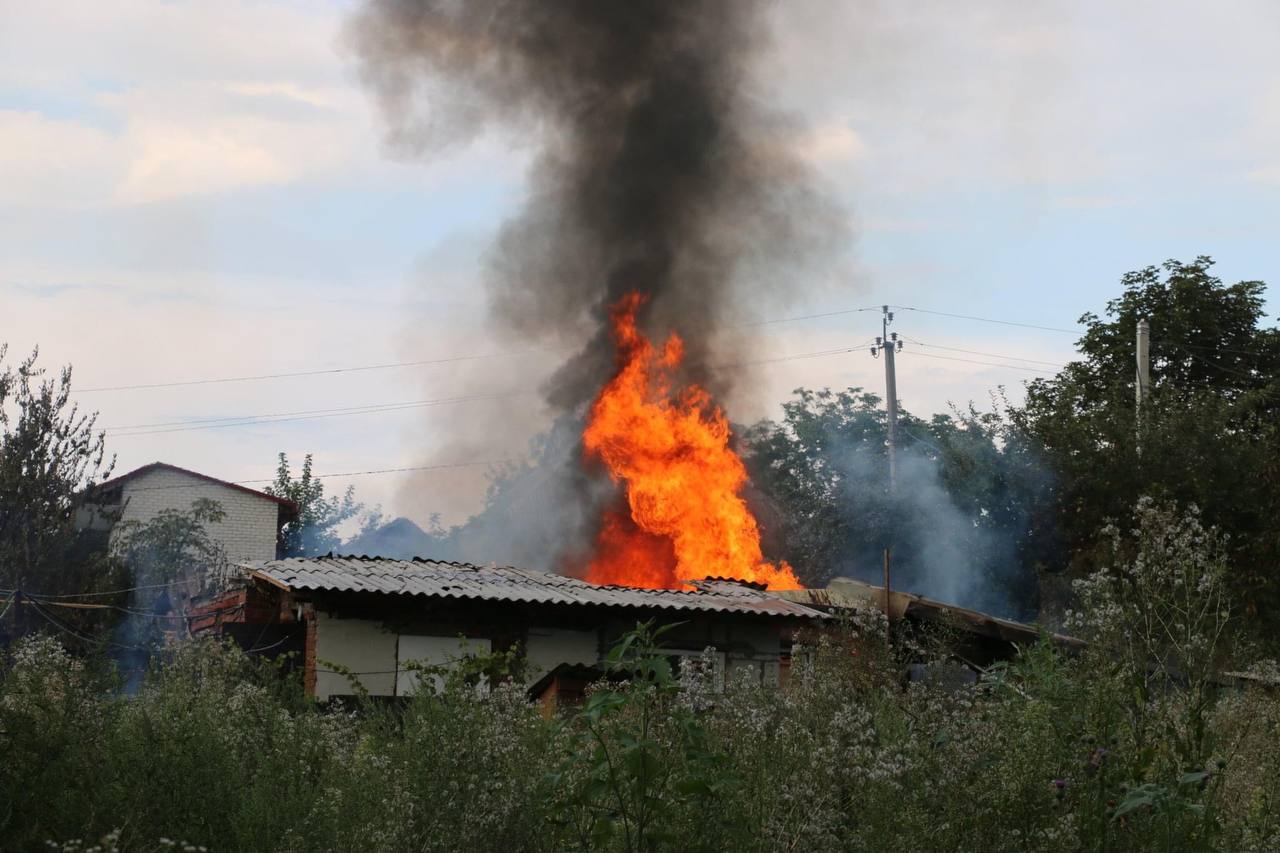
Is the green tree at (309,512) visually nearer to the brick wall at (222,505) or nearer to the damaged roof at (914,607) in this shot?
the brick wall at (222,505)

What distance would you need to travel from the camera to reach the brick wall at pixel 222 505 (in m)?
40.7

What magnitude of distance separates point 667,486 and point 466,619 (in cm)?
675

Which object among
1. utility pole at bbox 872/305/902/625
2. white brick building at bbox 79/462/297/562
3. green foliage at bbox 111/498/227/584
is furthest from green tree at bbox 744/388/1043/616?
white brick building at bbox 79/462/297/562

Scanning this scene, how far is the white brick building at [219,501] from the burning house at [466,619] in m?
22.4

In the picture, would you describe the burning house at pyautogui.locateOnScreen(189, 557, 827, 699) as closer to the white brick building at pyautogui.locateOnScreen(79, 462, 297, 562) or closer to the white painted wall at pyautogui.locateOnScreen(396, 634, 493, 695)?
the white painted wall at pyautogui.locateOnScreen(396, 634, 493, 695)

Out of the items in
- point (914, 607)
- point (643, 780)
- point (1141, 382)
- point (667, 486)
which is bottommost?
point (643, 780)

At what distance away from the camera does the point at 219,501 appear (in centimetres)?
4072

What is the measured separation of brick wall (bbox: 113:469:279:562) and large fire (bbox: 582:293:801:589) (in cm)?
2056

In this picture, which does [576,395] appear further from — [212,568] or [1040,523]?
[212,568]

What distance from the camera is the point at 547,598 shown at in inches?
643

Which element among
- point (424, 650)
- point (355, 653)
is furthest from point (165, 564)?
point (424, 650)

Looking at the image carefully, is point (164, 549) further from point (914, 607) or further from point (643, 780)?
point (643, 780)

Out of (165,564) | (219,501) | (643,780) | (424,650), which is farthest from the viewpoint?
(219,501)

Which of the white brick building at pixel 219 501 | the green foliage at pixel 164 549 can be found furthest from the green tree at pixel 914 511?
the white brick building at pixel 219 501
